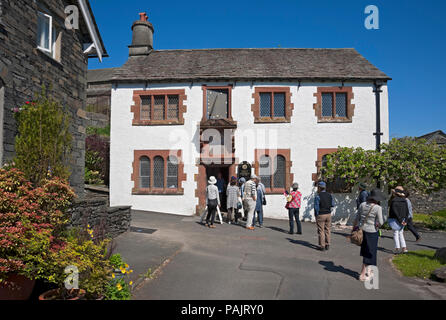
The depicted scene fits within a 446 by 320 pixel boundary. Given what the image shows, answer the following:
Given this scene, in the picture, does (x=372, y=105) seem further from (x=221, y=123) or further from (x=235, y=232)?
(x=235, y=232)

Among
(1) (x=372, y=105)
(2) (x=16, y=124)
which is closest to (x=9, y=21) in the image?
(2) (x=16, y=124)

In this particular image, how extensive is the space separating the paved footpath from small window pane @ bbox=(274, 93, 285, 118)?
21.3ft

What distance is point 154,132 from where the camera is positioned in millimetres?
15320

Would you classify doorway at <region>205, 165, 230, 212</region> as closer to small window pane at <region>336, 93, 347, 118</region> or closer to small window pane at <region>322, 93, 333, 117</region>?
small window pane at <region>322, 93, 333, 117</region>

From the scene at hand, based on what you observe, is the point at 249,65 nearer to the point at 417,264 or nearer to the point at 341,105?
the point at 341,105

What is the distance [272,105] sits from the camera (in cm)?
1522

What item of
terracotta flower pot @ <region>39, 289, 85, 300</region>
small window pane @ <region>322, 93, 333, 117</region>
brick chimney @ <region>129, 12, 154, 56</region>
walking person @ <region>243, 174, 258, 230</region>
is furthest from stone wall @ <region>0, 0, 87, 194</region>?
small window pane @ <region>322, 93, 333, 117</region>

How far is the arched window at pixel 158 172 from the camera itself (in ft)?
50.4

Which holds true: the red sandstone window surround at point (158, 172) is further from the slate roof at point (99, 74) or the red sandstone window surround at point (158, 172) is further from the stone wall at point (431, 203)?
the slate roof at point (99, 74)

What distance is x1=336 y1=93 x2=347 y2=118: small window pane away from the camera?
1529 centimetres

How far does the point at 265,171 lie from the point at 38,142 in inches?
410

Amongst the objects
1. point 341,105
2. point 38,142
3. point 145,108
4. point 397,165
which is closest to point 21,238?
point 38,142
